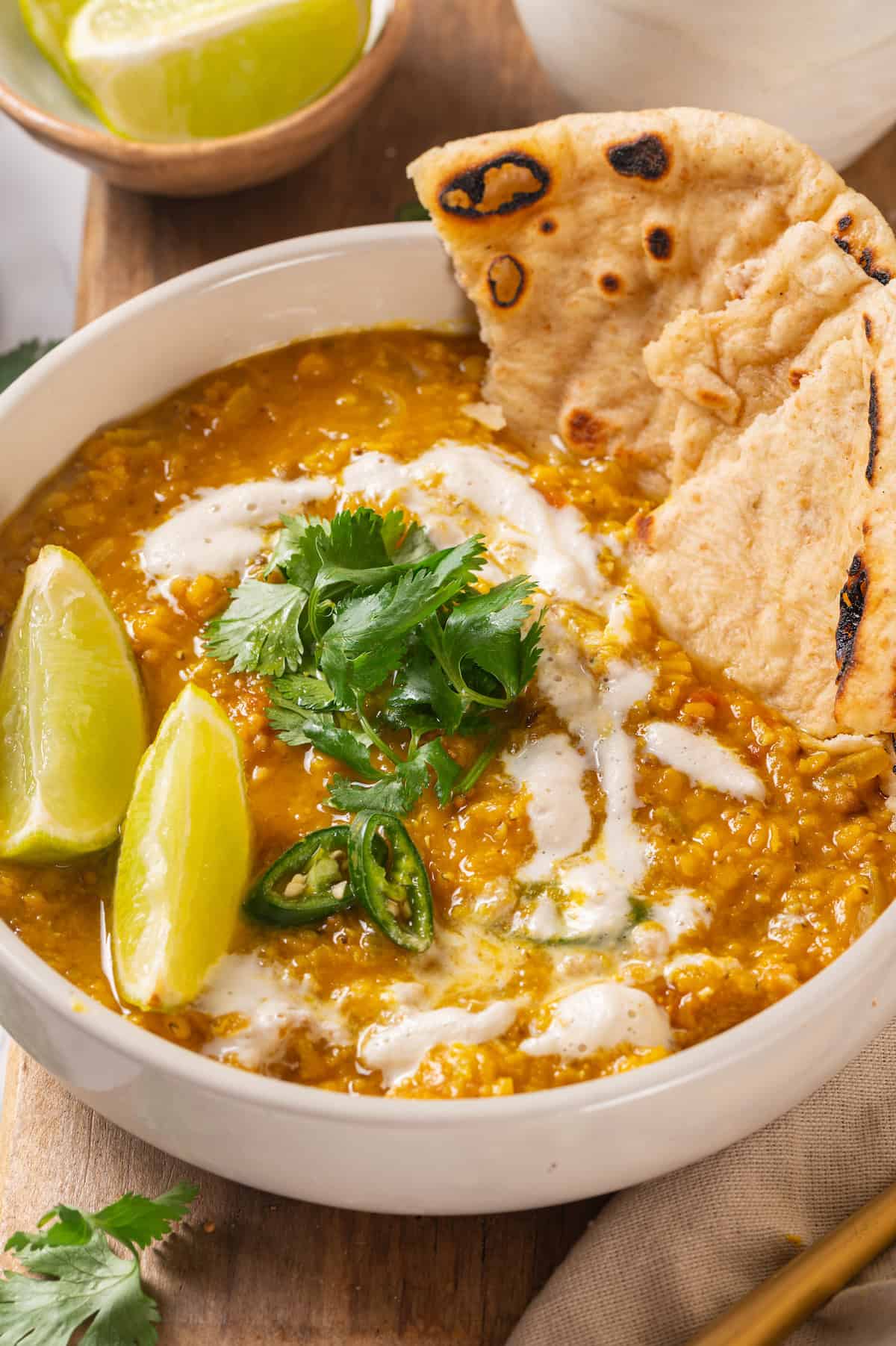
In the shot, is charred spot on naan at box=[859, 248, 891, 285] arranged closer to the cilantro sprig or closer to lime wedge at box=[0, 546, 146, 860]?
the cilantro sprig

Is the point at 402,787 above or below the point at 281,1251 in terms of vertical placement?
above

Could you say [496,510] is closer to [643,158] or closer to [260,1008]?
[643,158]

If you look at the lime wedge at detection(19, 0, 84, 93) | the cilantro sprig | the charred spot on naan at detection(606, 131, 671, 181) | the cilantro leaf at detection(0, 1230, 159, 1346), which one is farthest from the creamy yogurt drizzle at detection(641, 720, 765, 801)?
the lime wedge at detection(19, 0, 84, 93)

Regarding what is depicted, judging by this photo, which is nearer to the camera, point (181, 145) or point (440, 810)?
point (440, 810)

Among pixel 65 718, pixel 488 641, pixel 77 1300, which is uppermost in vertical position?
pixel 65 718

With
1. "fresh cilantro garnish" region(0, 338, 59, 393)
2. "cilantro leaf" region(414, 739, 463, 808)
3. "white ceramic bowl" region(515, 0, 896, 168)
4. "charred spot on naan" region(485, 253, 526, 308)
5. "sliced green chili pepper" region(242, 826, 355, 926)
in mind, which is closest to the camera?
"sliced green chili pepper" region(242, 826, 355, 926)

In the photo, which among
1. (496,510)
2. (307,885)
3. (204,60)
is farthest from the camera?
(204,60)

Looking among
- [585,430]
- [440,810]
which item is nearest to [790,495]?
[585,430]

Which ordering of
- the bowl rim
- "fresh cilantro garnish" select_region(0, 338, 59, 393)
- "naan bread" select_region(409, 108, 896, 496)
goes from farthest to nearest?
1. "fresh cilantro garnish" select_region(0, 338, 59, 393)
2. the bowl rim
3. "naan bread" select_region(409, 108, 896, 496)
